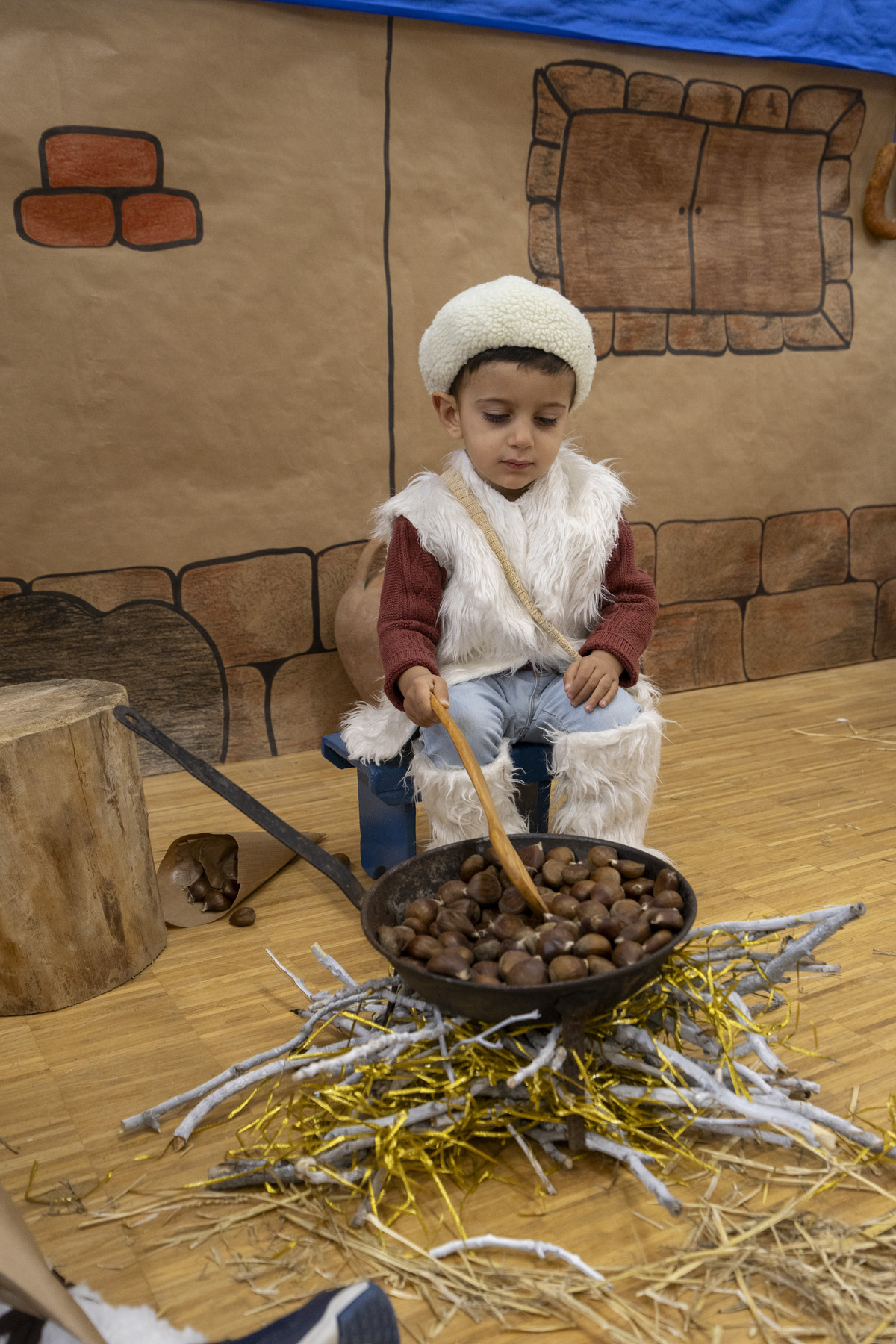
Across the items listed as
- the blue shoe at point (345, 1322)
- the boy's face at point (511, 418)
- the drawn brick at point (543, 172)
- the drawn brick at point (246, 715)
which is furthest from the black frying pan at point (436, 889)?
the drawn brick at point (543, 172)

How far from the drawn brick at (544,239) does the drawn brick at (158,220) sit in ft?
3.00

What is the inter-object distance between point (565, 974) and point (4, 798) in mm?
895

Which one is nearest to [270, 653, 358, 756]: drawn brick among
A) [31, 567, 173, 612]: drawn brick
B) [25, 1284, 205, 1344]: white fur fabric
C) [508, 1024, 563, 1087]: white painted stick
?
[31, 567, 173, 612]: drawn brick

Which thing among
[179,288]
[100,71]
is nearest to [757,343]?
[179,288]

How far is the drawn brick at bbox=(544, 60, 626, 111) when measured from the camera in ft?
9.20

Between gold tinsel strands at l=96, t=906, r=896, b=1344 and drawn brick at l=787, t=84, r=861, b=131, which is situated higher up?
drawn brick at l=787, t=84, r=861, b=131

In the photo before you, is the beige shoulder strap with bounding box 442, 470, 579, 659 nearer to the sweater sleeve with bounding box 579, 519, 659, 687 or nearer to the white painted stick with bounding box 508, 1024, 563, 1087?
the sweater sleeve with bounding box 579, 519, 659, 687

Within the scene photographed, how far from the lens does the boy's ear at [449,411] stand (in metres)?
1.85

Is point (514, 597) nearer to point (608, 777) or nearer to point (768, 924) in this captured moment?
point (608, 777)

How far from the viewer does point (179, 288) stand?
249cm

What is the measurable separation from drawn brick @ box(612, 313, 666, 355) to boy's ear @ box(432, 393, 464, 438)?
135 centimetres

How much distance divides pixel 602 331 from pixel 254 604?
1266mm

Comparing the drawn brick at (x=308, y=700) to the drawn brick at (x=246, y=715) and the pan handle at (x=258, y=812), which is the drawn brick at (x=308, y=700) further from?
the pan handle at (x=258, y=812)

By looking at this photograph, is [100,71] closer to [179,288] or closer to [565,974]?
[179,288]
